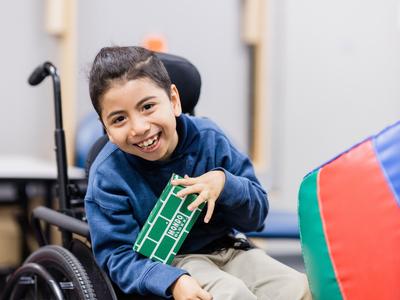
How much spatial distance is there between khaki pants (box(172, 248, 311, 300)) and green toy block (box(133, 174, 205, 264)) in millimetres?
68

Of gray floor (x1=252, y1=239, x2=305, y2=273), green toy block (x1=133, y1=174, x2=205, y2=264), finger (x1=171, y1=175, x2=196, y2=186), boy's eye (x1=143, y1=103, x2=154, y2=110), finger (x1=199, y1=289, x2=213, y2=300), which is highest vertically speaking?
boy's eye (x1=143, y1=103, x2=154, y2=110)

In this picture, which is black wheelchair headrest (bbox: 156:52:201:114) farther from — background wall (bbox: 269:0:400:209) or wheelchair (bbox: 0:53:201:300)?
background wall (bbox: 269:0:400:209)

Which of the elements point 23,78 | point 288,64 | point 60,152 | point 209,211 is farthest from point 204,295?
point 288,64

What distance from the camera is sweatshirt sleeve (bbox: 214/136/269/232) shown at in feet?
3.60

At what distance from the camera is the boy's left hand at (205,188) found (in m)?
1.06

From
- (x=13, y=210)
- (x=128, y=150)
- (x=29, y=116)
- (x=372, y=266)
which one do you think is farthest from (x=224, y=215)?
(x=29, y=116)

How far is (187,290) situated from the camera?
1014 millimetres

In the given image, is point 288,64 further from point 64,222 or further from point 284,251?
point 64,222

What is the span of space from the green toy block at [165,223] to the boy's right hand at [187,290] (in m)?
0.09

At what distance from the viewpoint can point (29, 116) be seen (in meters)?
2.83

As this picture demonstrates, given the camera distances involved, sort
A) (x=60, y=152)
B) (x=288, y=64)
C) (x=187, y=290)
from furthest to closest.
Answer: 1. (x=288, y=64)
2. (x=60, y=152)
3. (x=187, y=290)

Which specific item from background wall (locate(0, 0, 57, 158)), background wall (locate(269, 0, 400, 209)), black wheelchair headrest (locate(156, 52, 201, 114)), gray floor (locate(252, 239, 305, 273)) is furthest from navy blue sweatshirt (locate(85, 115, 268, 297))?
background wall (locate(269, 0, 400, 209))

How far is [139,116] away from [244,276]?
1.27 ft

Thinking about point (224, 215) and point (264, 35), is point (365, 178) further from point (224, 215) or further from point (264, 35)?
point (264, 35)
